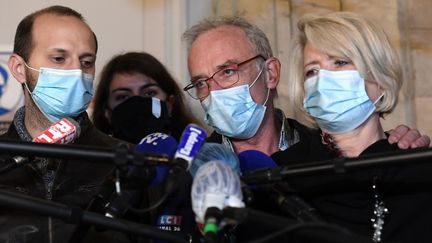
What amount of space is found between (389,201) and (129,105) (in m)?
1.09

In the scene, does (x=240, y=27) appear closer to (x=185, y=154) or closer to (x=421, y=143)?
(x=421, y=143)

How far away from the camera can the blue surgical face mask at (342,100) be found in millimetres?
1635

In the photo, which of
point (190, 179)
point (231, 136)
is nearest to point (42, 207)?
point (190, 179)

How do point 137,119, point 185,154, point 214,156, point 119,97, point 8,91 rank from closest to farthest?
point 185,154, point 214,156, point 137,119, point 119,97, point 8,91

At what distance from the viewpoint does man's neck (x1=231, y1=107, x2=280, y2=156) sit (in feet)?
6.55

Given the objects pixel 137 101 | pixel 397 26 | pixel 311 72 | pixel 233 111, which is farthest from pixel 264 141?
pixel 397 26

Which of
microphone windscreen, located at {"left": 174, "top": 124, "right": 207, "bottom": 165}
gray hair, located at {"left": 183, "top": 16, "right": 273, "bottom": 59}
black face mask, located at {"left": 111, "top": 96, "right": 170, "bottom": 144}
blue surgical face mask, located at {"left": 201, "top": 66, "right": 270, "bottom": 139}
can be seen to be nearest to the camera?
microphone windscreen, located at {"left": 174, "top": 124, "right": 207, "bottom": 165}

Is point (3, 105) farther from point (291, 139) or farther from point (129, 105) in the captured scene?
point (291, 139)

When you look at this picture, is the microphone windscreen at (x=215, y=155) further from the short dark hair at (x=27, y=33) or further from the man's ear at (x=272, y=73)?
the short dark hair at (x=27, y=33)

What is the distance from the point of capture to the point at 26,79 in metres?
1.98

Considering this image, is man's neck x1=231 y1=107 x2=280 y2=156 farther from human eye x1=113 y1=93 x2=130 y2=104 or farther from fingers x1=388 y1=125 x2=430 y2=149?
human eye x1=113 y1=93 x2=130 y2=104

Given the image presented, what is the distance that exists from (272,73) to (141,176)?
99 cm

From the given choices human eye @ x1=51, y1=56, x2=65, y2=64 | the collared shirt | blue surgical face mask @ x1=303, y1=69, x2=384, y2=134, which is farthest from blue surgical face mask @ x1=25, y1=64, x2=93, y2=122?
blue surgical face mask @ x1=303, y1=69, x2=384, y2=134

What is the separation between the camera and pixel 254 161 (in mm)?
1565
